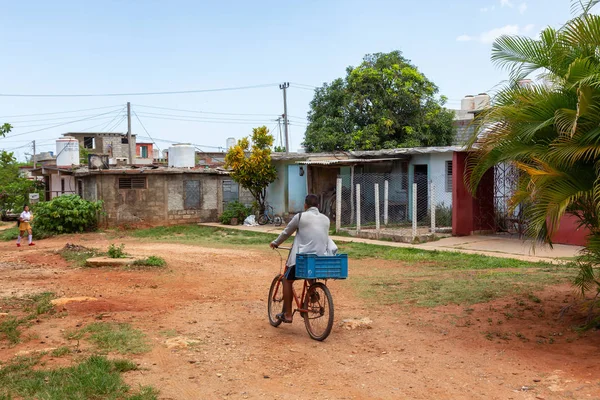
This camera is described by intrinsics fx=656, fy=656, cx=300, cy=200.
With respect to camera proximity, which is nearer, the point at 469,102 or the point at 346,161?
the point at 346,161

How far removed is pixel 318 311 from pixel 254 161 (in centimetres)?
1827

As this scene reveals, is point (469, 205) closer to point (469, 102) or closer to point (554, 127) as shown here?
point (554, 127)

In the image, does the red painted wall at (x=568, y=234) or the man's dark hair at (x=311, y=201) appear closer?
the man's dark hair at (x=311, y=201)

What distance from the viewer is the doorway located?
73.6ft

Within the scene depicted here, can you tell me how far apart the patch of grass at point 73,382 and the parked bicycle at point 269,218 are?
Result: 1955 centimetres

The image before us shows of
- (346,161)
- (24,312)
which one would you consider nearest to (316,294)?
(24,312)

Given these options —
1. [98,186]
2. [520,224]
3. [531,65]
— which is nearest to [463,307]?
[531,65]

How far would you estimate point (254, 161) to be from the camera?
25344 millimetres

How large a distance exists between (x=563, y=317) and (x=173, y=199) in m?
21.6

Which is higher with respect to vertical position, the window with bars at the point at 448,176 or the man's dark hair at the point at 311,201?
the window with bars at the point at 448,176

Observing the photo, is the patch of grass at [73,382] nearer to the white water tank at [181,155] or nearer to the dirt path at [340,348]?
the dirt path at [340,348]

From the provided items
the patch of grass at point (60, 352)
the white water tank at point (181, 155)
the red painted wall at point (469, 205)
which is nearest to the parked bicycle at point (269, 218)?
the white water tank at point (181, 155)

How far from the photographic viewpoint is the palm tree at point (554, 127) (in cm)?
654

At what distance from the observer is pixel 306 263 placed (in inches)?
281
